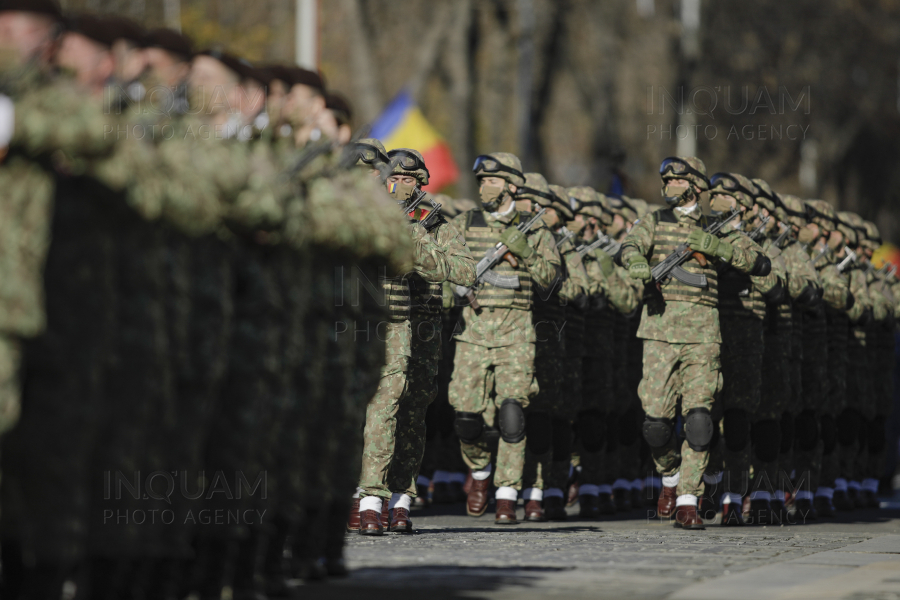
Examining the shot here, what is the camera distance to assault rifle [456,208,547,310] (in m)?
12.6

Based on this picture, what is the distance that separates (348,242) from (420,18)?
25.8m

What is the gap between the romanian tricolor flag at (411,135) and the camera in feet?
85.0

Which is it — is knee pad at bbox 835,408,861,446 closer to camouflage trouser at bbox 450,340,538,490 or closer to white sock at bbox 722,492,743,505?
white sock at bbox 722,492,743,505

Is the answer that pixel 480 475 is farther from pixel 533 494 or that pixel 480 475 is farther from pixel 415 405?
pixel 415 405

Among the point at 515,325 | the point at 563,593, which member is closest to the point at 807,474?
the point at 515,325

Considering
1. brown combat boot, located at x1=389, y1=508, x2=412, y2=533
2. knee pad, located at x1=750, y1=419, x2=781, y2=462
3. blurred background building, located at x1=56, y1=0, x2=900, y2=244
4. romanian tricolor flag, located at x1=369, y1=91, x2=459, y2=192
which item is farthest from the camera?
blurred background building, located at x1=56, y1=0, x2=900, y2=244

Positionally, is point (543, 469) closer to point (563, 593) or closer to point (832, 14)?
point (563, 593)

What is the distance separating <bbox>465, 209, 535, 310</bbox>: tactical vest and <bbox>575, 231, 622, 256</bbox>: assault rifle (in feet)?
6.10

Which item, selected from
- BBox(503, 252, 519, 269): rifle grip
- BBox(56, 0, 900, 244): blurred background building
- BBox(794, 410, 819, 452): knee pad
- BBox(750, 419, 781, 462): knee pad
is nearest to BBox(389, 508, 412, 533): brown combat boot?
BBox(503, 252, 519, 269): rifle grip

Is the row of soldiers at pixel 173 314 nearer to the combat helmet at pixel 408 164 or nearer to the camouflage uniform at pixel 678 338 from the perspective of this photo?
the combat helmet at pixel 408 164

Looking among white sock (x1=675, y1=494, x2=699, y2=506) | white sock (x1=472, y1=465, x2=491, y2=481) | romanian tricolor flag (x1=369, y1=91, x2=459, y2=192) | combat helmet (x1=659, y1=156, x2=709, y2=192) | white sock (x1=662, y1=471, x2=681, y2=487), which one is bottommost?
white sock (x1=675, y1=494, x2=699, y2=506)

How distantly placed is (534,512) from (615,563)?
3793 millimetres

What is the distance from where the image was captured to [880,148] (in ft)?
150

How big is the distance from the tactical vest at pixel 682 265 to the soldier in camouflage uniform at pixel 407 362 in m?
1.71
